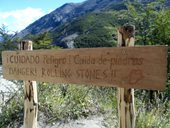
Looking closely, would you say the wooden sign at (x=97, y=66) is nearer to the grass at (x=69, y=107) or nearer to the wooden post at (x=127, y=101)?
the wooden post at (x=127, y=101)

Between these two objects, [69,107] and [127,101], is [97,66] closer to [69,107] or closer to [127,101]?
[127,101]

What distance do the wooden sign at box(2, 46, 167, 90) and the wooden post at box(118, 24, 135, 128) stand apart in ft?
0.54

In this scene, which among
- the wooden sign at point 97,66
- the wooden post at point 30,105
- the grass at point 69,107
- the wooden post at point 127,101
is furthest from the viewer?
the grass at point 69,107

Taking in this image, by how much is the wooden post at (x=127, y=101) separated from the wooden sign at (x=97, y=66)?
0.17 m

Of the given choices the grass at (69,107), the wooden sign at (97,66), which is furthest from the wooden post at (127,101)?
the grass at (69,107)

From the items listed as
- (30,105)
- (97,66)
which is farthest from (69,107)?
(97,66)

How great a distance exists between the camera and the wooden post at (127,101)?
14.5ft

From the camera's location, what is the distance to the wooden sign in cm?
411

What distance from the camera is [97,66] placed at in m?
4.51

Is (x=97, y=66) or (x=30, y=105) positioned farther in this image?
(x=30, y=105)

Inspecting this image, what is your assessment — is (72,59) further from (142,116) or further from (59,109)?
(59,109)

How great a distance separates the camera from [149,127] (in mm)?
6141

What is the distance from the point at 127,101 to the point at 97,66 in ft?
1.57

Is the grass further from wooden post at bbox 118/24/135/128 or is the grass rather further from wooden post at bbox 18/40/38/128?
wooden post at bbox 118/24/135/128
